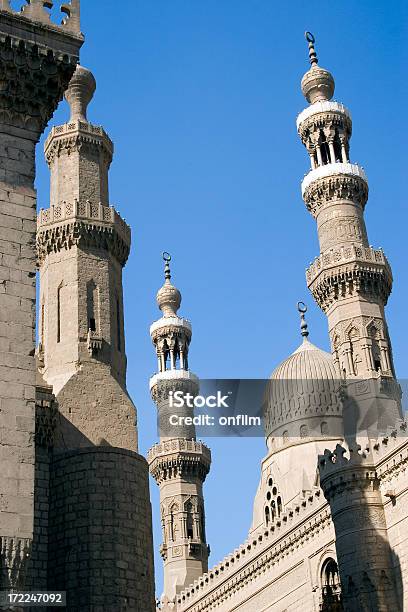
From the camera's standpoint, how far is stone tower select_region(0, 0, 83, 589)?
384 inches

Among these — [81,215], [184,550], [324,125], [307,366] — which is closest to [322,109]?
[324,125]

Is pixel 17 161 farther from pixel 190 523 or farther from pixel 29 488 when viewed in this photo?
pixel 190 523

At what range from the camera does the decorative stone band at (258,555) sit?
81.2 ft

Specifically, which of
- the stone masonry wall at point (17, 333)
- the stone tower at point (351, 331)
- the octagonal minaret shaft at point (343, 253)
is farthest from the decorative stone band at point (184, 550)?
the stone masonry wall at point (17, 333)

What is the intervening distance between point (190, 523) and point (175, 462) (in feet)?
7.07

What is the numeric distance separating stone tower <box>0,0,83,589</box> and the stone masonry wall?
0.01 m

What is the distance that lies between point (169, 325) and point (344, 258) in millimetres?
11621

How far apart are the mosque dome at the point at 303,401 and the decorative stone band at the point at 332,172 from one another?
7001 millimetres

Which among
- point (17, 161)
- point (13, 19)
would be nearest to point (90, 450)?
point (17, 161)

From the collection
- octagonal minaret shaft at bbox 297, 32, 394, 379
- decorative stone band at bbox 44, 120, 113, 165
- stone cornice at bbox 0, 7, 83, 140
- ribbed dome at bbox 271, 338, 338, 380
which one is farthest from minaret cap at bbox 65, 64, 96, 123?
ribbed dome at bbox 271, 338, 338, 380

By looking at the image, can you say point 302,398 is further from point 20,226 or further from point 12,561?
point 12,561

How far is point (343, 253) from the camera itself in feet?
87.5

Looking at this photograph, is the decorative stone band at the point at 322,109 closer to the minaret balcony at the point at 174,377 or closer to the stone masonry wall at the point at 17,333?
the minaret balcony at the point at 174,377

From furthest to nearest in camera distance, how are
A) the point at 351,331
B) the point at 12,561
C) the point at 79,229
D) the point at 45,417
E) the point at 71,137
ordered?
1. the point at 351,331
2. the point at 71,137
3. the point at 79,229
4. the point at 45,417
5. the point at 12,561
